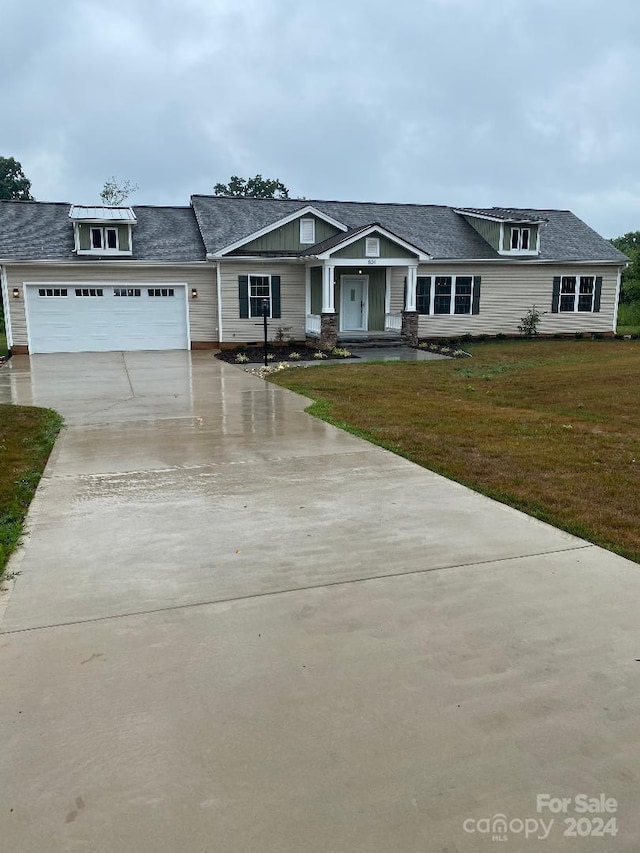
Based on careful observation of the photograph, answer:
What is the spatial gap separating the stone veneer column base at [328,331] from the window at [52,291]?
8.03 meters

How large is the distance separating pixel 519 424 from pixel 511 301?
16.6 m

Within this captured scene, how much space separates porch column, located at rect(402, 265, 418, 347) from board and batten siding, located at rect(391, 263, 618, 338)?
150 centimetres

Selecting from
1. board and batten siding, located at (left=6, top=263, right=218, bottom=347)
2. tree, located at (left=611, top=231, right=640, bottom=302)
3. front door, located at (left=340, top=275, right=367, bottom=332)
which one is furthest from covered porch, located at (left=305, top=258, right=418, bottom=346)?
tree, located at (left=611, top=231, right=640, bottom=302)

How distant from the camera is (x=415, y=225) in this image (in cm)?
2495

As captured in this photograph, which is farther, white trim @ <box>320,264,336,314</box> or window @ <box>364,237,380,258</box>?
window @ <box>364,237,380,258</box>

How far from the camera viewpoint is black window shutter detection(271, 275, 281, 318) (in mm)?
21766

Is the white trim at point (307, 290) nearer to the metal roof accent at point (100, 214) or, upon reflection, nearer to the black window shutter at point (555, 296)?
the metal roof accent at point (100, 214)

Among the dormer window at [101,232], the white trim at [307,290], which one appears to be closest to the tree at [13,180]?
the dormer window at [101,232]

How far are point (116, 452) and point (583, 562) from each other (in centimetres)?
516

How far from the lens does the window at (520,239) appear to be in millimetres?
23953

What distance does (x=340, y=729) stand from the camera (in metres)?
2.66

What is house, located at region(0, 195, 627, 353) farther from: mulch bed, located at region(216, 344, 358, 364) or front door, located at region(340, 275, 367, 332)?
mulch bed, located at region(216, 344, 358, 364)

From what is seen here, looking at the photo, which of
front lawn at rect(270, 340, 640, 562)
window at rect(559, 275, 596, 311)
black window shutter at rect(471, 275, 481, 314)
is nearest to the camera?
front lawn at rect(270, 340, 640, 562)

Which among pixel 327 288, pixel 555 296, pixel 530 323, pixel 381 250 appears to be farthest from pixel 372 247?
pixel 555 296
